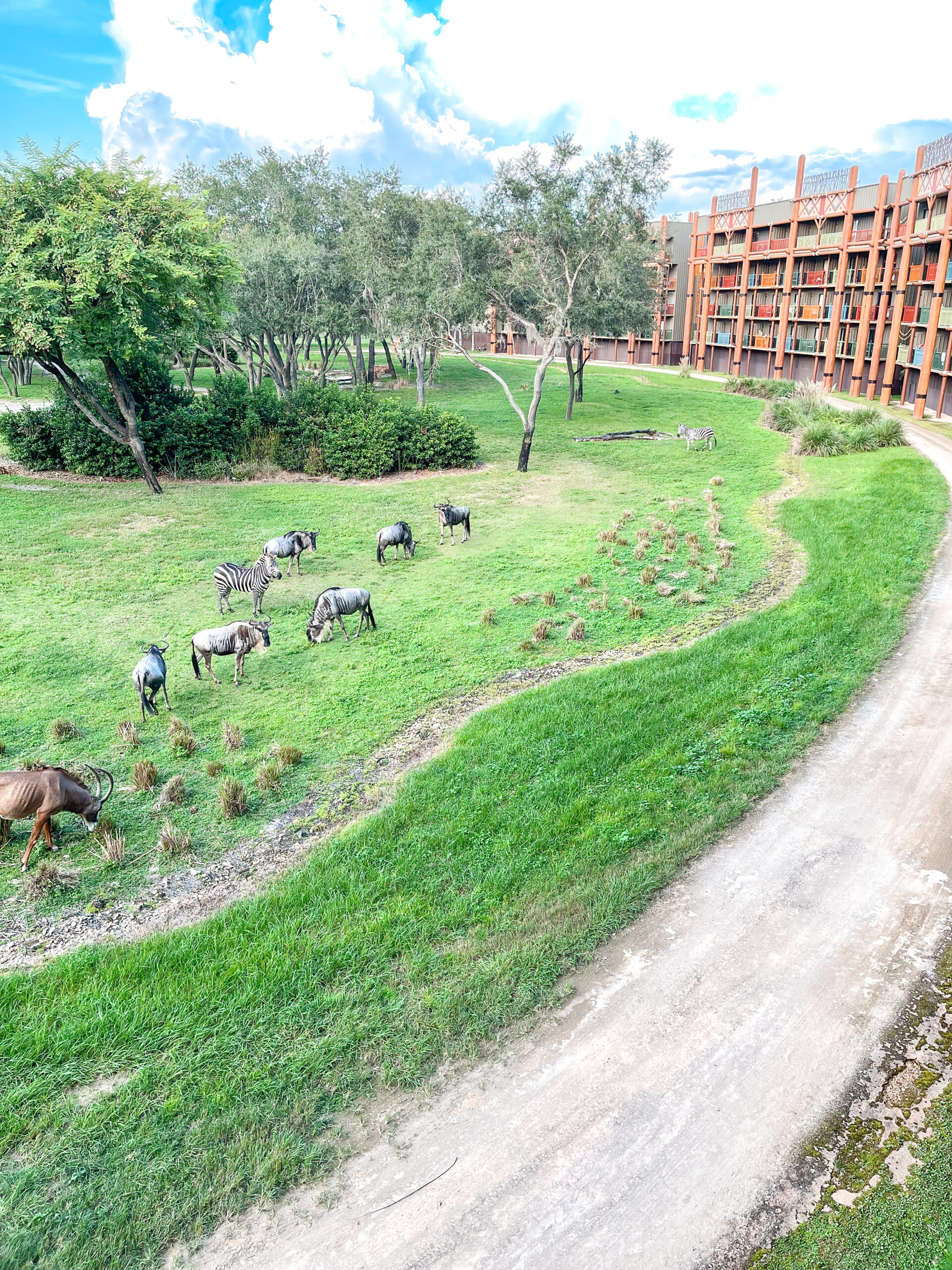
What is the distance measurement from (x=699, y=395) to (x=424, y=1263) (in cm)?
5554

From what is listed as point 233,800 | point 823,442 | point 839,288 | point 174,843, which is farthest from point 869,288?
point 174,843

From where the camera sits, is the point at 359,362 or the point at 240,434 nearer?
the point at 240,434

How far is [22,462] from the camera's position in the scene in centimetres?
3112

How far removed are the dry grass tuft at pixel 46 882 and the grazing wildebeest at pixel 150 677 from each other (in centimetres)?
395

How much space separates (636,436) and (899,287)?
22.8 m

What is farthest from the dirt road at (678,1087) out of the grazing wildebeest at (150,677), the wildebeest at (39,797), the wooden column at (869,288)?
the wooden column at (869,288)

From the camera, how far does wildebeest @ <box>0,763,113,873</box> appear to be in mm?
9281

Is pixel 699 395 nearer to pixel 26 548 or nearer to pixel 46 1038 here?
pixel 26 548

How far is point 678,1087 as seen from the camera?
6672mm

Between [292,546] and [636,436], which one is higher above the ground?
[636,436]

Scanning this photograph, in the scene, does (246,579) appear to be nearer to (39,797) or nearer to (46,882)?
(39,797)

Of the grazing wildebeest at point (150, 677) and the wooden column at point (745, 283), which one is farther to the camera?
the wooden column at point (745, 283)

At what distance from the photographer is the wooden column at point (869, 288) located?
5219 cm

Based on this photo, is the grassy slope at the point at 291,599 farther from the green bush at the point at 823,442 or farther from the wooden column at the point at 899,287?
the wooden column at the point at 899,287
